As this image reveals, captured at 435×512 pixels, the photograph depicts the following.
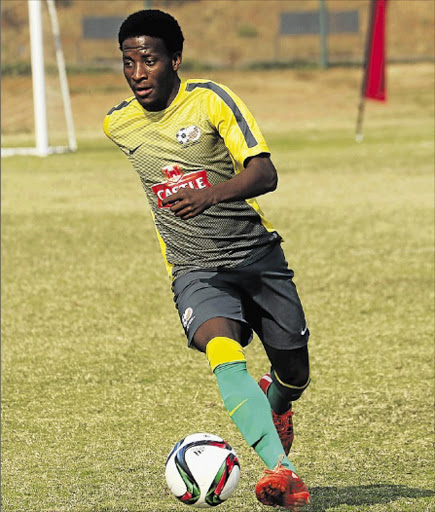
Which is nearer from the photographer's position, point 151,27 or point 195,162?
point 151,27

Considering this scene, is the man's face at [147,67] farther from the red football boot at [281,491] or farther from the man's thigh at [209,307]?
the red football boot at [281,491]

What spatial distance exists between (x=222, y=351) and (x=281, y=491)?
657 millimetres

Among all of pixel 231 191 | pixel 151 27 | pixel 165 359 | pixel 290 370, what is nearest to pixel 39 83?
pixel 165 359

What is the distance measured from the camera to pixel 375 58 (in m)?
25.9

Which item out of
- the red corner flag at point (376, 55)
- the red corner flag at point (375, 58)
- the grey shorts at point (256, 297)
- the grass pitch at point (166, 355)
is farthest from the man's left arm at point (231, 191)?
the red corner flag at point (376, 55)

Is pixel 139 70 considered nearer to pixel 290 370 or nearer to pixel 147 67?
pixel 147 67

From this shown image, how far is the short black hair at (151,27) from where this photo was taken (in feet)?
15.6

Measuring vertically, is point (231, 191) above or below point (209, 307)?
above

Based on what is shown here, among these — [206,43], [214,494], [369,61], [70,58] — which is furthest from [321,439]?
[206,43]

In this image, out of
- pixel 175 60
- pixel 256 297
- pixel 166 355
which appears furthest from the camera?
pixel 166 355

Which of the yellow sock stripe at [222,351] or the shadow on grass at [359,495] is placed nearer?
the yellow sock stripe at [222,351]

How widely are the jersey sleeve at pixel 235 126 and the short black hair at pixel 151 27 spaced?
0.29 meters

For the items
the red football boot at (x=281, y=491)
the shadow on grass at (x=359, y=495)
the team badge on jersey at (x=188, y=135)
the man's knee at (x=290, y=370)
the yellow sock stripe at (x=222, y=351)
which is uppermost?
the team badge on jersey at (x=188, y=135)

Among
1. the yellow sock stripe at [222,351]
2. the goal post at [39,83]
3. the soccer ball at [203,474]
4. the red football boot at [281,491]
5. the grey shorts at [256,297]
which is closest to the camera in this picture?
the red football boot at [281,491]
